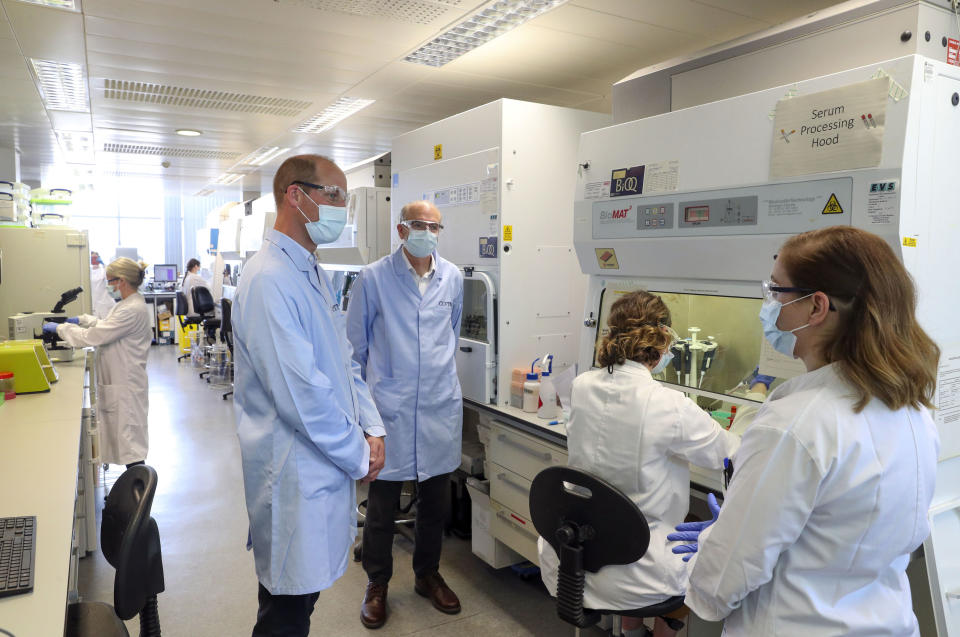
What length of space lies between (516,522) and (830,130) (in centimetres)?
190

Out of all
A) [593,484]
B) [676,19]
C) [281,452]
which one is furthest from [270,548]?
[676,19]

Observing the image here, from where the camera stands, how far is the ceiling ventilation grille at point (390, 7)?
8.36ft

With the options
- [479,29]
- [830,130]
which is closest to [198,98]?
[479,29]

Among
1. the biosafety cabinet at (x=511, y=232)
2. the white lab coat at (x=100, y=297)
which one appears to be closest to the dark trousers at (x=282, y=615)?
the biosafety cabinet at (x=511, y=232)

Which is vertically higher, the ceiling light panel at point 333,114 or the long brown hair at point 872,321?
the ceiling light panel at point 333,114

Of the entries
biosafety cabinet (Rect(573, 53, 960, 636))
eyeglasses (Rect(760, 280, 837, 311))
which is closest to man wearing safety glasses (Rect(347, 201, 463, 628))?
biosafety cabinet (Rect(573, 53, 960, 636))

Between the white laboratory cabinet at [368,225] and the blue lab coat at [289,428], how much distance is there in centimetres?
210

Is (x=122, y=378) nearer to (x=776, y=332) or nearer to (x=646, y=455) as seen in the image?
(x=646, y=455)

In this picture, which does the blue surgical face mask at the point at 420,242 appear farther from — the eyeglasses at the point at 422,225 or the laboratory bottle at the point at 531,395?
the laboratory bottle at the point at 531,395

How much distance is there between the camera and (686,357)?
2150 millimetres

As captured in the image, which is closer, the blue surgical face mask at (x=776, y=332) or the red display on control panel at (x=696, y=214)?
the blue surgical face mask at (x=776, y=332)

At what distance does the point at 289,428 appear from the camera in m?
1.70

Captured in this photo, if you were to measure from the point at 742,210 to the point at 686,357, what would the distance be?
22.5 inches

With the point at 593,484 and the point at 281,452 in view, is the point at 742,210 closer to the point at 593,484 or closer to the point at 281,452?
the point at 593,484
